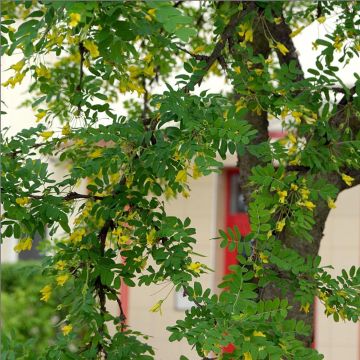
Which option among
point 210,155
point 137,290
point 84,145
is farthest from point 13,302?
point 210,155

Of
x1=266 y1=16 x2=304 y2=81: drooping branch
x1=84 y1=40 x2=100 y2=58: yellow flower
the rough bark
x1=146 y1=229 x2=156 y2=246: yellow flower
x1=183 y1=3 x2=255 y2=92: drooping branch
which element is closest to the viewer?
x1=84 y1=40 x2=100 y2=58: yellow flower

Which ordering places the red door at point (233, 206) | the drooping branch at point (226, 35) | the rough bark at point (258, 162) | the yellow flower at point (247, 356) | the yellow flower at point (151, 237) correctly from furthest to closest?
the red door at point (233, 206) < the rough bark at point (258, 162) < the drooping branch at point (226, 35) < the yellow flower at point (151, 237) < the yellow flower at point (247, 356)

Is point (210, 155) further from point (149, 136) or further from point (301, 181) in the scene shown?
point (301, 181)

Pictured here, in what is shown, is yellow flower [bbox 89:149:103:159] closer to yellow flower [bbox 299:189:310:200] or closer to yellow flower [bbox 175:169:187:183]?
yellow flower [bbox 175:169:187:183]

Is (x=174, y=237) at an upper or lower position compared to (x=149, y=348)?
upper

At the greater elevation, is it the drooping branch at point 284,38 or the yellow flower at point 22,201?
the drooping branch at point 284,38

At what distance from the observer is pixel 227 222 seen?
28.7 ft

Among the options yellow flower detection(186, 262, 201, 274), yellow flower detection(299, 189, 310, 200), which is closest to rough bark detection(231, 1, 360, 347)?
yellow flower detection(299, 189, 310, 200)

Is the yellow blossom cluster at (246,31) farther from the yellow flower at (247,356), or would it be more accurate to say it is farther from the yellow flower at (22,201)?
the yellow flower at (247,356)

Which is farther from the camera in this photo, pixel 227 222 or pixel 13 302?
pixel 227 222

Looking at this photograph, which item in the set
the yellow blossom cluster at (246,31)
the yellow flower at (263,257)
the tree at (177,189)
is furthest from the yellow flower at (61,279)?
the yellow blossom cluster at (246,31)

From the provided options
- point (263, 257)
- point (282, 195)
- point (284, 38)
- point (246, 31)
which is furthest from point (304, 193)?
point (284, 38)

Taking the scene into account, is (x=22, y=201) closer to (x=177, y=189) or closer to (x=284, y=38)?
(x=177, y=189)

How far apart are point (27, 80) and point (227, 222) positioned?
7.49 ft
